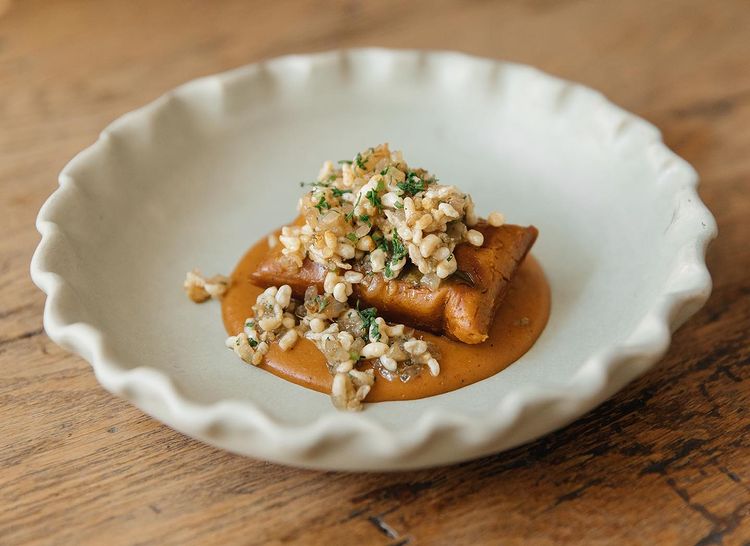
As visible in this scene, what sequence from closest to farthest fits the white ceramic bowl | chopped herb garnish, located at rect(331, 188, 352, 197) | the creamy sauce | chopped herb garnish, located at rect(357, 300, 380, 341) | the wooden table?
the white ceramic bowl
the wooden table
the creamy sauce
chopped herb garnish, located at rect(357, 300, 380, 341)
chopped herb garnish, located at rect(331, 188, 352, 197)

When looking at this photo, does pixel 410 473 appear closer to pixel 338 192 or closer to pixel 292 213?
pixel 338 192

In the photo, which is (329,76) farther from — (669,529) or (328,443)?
(669,529)

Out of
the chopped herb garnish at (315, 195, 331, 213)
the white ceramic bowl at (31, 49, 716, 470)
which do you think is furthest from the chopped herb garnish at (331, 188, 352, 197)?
the white ceramic bowl at (31, 49, 716, 470)

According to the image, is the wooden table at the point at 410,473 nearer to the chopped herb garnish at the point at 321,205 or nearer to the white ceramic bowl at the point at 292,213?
the white ceramic bowl at the point at 292,213

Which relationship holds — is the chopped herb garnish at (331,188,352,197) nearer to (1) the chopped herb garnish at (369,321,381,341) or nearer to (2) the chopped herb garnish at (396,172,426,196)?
(2) the chopped herb garnish at (396,172,426,196)

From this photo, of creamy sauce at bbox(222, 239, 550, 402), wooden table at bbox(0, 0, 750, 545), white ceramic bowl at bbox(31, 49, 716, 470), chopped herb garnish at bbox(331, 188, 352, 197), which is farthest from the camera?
chopped herb garnish at bbox(331, 188, 352, 197)

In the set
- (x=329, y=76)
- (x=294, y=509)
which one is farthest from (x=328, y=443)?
(x=329, y=76)

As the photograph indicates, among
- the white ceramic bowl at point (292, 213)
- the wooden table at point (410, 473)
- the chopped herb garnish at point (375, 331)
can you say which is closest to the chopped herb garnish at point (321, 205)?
the chopped herb garnish at point (375, 331)

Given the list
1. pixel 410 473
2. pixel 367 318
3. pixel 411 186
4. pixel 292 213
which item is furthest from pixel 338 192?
pixel 410 473
